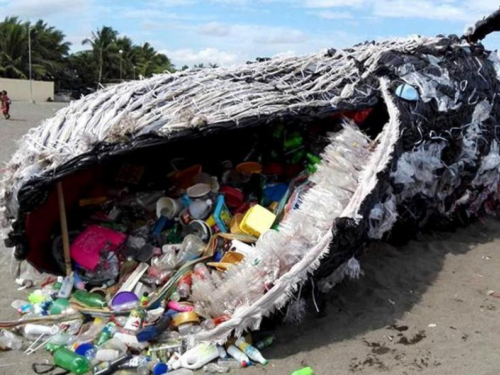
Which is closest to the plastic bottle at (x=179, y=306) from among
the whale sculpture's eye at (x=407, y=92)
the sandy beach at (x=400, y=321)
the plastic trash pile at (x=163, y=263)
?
the plastic trash pile at (x=163, y=263)

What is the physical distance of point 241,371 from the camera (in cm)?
365

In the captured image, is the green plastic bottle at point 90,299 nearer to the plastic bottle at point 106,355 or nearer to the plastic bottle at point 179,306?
the plastic bottle at point 179,306

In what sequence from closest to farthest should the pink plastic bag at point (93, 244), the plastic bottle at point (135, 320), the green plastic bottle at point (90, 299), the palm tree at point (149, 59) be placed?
1. the plastic bottle at point (135, 320)
2. the green plastic bottle at point (90, 299)
3. the pink plastic bag at point (93, 244)
4. the palm tree at point (149, 59)

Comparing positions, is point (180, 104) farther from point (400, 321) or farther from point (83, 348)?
point (400, 321)

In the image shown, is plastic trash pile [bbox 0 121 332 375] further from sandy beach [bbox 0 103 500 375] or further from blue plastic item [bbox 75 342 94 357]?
sandy beach [bbox 0 103 500 375]

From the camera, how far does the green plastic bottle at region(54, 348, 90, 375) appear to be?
3.63 metres

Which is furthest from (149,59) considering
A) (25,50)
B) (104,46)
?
(25,50)

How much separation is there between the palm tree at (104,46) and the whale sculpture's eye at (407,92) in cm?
4738

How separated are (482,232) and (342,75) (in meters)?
2.54

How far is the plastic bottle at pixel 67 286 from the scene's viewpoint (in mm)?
4566

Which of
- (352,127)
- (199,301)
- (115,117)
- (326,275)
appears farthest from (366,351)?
(115,117)

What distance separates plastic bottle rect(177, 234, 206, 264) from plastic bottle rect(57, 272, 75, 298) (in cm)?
85

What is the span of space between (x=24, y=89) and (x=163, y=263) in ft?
117

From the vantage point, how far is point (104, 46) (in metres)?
52.4
